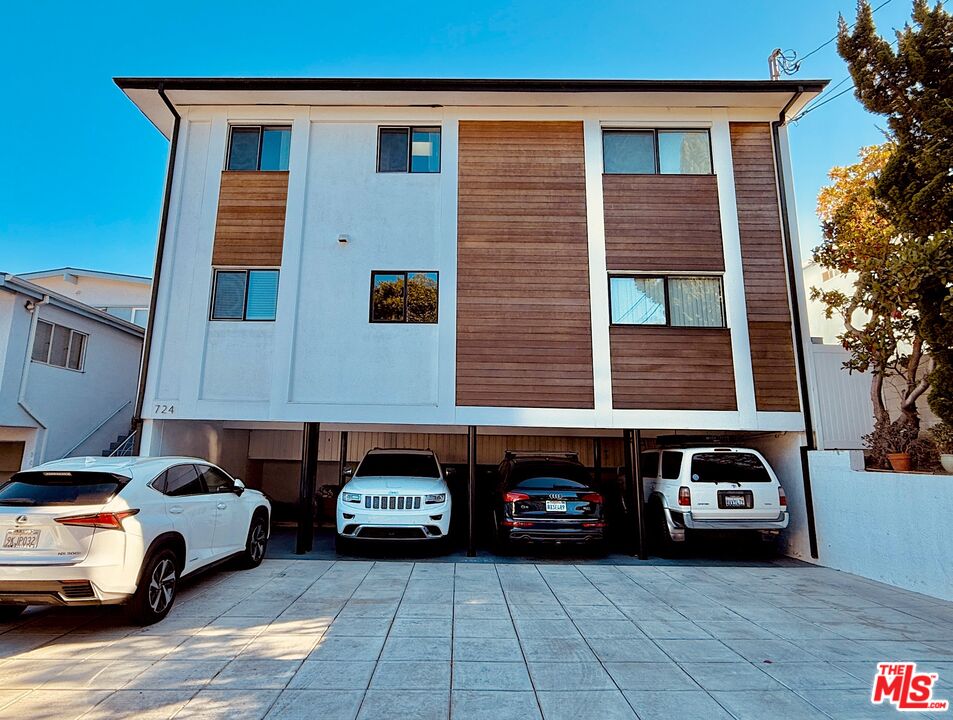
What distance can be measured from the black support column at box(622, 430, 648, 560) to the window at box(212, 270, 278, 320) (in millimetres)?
6967

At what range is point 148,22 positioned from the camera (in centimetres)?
1212

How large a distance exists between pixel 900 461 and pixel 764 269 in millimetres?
3897

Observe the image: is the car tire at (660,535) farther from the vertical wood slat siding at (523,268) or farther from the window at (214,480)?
the window at (214,480)

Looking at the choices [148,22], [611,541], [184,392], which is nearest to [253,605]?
[184,392]

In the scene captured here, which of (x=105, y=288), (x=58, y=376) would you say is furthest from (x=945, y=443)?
(x=105, y=288)

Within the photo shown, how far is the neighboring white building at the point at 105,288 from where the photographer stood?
54.4 ft

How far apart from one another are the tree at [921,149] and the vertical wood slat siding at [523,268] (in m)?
4.48

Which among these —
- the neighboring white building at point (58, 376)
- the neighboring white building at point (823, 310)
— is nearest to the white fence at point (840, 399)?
the neighboring white building at point (823, 310)

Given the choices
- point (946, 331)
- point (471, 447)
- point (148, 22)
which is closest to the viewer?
point (946, 331)

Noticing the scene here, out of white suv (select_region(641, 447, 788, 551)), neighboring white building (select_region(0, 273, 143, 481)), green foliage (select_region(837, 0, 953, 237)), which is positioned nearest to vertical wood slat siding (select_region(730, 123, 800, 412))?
white suv (select_region(641, 447, 788, 551))

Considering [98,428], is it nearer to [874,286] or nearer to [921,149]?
[874,286]

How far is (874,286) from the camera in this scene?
757 cm

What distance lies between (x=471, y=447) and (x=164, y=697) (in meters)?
5.85

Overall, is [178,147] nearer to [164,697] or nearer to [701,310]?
[164,697]
